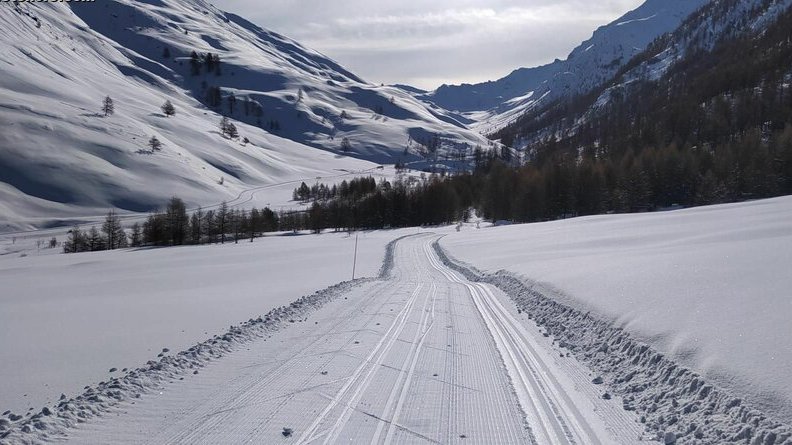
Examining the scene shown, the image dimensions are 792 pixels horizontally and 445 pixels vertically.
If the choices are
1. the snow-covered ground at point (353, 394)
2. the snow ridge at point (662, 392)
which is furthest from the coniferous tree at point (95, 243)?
the snow ridge at point (662, 392)

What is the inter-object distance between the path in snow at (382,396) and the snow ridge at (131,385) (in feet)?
0.90

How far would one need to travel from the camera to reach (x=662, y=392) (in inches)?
324

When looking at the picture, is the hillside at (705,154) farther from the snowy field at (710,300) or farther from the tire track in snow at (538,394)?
the tire track in snow at (538,394)

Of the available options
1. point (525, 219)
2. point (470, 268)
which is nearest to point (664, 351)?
point (470, 268)

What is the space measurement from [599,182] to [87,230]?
3873 inches

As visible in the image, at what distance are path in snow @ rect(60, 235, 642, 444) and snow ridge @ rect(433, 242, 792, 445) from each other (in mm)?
396

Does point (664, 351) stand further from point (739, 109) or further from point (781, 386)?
point (739, 109)

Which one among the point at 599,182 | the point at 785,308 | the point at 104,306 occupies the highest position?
the point at 599,182

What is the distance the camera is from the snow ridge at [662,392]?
6.53 meters

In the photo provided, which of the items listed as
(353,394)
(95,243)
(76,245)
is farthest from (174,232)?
(353,394)

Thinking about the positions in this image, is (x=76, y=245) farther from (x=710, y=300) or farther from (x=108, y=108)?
(x=108, y=108)

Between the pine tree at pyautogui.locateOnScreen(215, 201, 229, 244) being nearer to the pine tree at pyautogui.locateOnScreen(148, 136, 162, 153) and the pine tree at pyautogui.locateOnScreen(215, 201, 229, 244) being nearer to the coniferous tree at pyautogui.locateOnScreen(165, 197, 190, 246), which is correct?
the coniferous tree at pyautogui.locateOnScreen(165, 197, 190, 246)

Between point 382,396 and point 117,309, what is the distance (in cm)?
1347

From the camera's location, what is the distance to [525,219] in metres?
89.8
